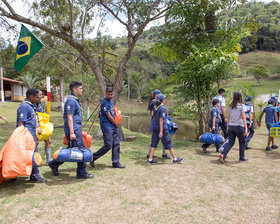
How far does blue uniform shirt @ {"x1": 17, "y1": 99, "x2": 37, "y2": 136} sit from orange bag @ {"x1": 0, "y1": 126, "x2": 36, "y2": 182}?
0.54 ft

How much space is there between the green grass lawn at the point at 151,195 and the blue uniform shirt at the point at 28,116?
100 cm

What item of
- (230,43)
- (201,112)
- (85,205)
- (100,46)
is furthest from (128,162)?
(100,46)

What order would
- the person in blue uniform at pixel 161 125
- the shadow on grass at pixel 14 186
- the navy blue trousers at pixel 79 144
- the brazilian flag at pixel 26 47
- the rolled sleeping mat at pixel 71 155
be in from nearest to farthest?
the shadow on grass at pixel 14 186 < the rolled sleeping mat at pixel 71 155 < the navy blue trousers at pixel 79 144 < the person in blue uniform at pixel 161 125 < the brazilian flag at pixel 26 47

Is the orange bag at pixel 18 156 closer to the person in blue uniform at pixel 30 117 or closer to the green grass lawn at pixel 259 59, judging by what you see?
the person in blue uniform at pixel 30 117

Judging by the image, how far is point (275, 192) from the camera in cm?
400

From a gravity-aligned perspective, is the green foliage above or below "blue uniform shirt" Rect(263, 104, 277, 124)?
above

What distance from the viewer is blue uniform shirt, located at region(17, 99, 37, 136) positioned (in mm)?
4027

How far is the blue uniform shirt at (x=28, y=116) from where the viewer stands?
13.2 feet

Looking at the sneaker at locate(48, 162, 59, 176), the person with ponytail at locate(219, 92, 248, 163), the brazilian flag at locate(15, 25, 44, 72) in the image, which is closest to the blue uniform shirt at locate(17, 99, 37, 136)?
the sneaker at locate(48, 162, 59, 176)

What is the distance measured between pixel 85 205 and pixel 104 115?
216 cm

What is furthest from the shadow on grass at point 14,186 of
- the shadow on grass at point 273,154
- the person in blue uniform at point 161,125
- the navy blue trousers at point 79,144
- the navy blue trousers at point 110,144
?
the shadow on grass at point 273,154

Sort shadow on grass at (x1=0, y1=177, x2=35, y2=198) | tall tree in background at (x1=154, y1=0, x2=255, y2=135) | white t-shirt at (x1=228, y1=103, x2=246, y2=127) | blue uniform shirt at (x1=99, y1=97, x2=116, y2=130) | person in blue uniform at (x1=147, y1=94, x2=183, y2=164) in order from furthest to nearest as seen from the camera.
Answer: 1. tall tree in background at (x1=154, y1=0, x2=255, y2=135)
2. white t-shirt at (x1=228, y1=103, x2=246, y2=127)
3. person in blue uniform at (x1=147, y1=94, x2=183, y2=164)
4. blue uniform shirt at (x1=99, y1=97, x2=116, y2=130)
5. shadow on grass at (x1=0, y1=177, x2=35, y2=198)

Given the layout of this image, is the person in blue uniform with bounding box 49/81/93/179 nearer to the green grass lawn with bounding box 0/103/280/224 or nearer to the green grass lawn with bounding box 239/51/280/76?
the green grass lawn with bounding box 0/103/280/224

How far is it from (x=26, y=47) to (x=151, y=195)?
540 cm
